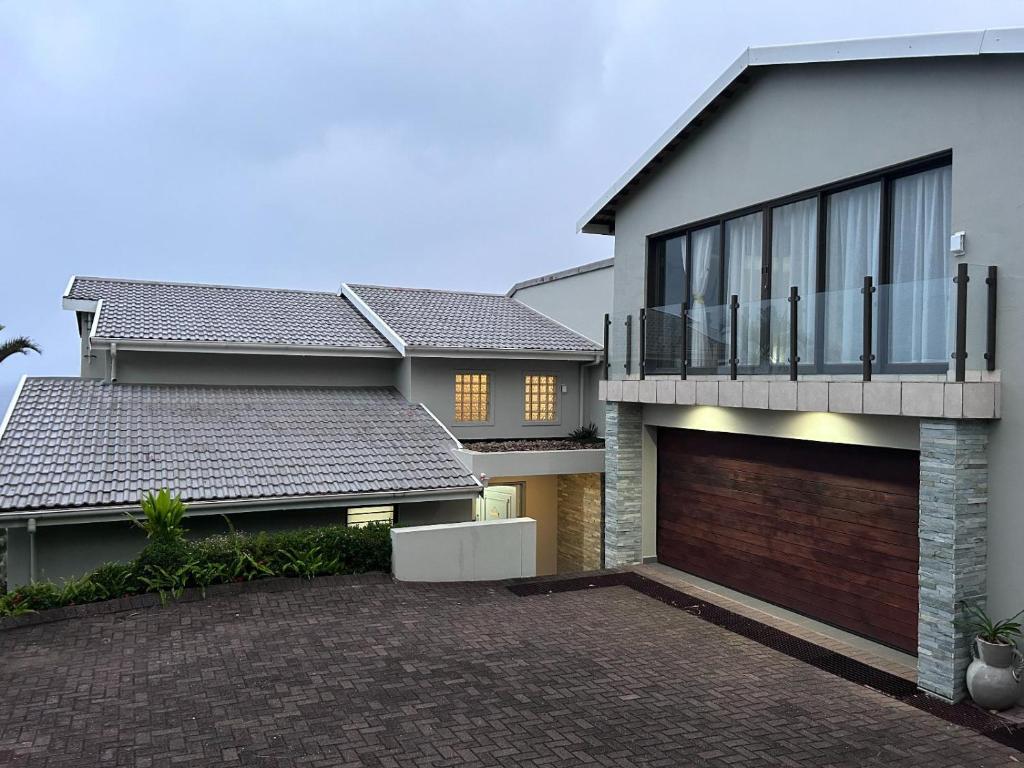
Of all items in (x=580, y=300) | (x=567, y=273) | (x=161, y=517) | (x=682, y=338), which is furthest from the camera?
(x=567, y=273)

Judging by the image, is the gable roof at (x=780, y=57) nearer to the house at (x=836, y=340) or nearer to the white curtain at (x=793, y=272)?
the house at (x=836, y=340)

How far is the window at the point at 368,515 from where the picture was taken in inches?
549

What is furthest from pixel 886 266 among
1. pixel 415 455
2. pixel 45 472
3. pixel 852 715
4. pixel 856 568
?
pixel 45 472

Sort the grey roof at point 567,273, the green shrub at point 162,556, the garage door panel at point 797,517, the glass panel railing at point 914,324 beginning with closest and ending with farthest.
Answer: the glass panel railing at point 914,324, the garage door panel at point 797,517, the green shrub at point 162,556, the grey roof at point 567,273

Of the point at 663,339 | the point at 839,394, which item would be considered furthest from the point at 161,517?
the point at 839,394

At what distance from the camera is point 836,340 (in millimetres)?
9344

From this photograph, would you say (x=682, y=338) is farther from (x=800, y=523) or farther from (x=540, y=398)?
(x=540, y=398)

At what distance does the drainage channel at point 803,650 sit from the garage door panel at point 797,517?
1403 mm

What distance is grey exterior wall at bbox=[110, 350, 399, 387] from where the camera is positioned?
16.0m

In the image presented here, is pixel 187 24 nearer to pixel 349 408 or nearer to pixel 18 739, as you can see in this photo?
pixel 349 408

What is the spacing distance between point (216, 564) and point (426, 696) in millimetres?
4905

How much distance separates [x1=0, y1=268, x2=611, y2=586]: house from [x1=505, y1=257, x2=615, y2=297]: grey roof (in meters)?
0.73

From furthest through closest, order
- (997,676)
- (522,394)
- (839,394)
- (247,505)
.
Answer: (522,394) → (247,505) → (839,394) → (997,676)

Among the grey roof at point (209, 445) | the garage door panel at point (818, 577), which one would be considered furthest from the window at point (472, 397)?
the garage door panel at point (818, 577)
